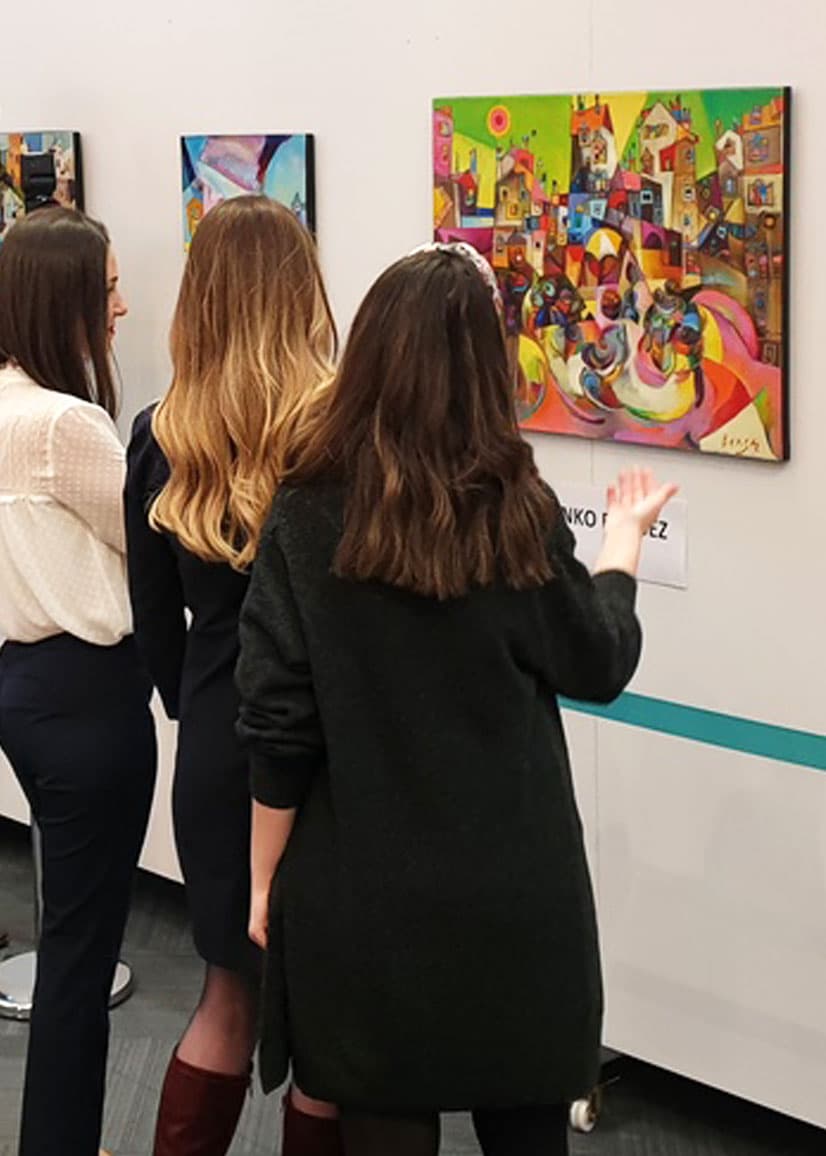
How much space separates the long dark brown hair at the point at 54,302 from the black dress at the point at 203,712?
37 cm

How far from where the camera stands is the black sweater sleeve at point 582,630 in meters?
1.95

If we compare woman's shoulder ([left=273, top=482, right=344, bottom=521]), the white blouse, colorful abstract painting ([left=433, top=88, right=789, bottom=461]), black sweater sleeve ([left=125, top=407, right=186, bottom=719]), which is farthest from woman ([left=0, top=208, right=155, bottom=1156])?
woman's shoulder ([left=273, top=482, right=344, bottom=521])

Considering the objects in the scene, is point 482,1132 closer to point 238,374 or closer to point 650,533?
point 238,374

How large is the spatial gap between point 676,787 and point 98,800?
0.91 meters

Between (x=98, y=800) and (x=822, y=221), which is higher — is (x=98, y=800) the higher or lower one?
the lower one

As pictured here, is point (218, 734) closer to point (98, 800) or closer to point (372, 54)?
point (98, 800)

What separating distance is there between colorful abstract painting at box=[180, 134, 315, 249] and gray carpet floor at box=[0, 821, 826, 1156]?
4.78ft

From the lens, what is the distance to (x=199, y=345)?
2.26m

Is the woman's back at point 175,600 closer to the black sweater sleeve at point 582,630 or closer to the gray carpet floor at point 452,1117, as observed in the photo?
the black sweater sleeve at point 582,630

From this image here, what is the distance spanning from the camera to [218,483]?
2229 millimetres

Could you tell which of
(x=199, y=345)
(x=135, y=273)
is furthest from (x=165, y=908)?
(x=199, y=345)

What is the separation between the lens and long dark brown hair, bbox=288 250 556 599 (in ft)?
6.16

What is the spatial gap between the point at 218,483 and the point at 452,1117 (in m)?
1.43
